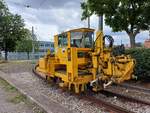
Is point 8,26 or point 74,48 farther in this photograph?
point 8,26

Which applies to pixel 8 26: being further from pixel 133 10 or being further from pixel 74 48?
pixel 74 48

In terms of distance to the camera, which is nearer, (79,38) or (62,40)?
(79,38)

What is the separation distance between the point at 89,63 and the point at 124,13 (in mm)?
8620

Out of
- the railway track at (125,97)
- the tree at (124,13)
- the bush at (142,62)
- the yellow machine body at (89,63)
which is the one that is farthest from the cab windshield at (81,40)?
the tree at (124,13)

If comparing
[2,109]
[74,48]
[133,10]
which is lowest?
[2,109]

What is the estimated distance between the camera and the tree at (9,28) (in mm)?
46688

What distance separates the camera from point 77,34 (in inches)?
496

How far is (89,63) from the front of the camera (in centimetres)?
1244

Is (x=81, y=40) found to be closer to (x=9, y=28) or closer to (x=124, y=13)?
(x=124, y=13)

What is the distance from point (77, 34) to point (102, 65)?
1718mm

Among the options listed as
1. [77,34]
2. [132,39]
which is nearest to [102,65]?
[77,34]

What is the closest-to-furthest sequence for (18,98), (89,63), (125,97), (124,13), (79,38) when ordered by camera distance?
1. (125,97)
2. (18,98)
3. (89,63)
4. (79,38)
5. (124,13)

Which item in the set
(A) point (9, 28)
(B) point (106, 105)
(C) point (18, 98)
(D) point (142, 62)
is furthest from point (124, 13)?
(A) point (9, 28)

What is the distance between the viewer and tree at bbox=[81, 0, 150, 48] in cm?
1919
